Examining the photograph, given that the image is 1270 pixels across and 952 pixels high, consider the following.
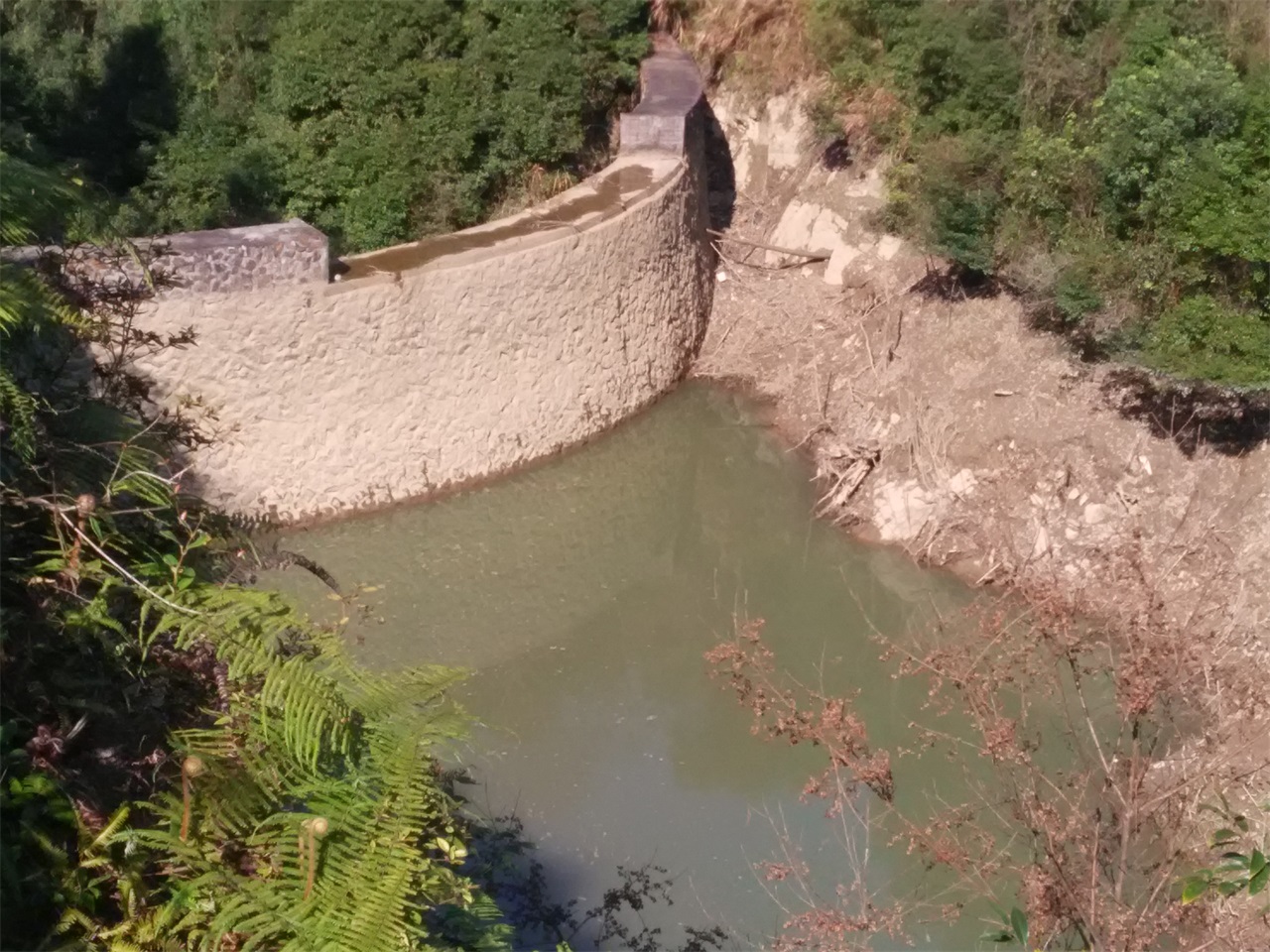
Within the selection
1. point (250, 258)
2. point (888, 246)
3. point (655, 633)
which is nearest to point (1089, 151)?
point (888, 246)

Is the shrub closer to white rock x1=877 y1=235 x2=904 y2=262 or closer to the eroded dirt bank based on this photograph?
the eroded dirt bank

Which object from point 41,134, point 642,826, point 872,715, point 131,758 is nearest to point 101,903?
point 131,758

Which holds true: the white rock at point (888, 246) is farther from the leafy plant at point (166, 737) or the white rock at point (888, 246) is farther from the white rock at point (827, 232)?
the leafy plant at point (166, 737)

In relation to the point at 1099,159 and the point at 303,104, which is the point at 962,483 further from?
the point at 303,104

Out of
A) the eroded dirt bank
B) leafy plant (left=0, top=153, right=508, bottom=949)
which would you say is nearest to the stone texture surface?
the eroded dirt bank

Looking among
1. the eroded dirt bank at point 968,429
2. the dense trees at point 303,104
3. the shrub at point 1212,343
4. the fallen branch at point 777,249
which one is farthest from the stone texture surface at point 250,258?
the shrub at point 1212,343

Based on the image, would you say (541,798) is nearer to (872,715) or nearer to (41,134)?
(872,715)
